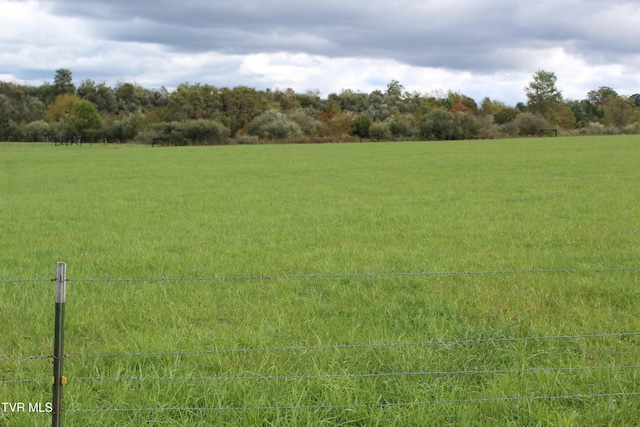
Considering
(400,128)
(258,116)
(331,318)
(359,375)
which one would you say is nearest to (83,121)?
(258,116)

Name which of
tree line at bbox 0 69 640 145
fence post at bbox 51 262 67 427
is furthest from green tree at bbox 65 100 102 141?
fence post at bbox 51 262 67 427

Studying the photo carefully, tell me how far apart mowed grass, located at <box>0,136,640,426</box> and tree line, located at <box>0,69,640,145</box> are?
251 ft

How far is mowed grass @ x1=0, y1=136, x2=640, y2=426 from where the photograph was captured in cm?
458

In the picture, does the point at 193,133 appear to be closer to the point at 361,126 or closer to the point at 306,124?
the point at 306,124

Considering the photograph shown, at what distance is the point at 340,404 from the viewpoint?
15.0 ft

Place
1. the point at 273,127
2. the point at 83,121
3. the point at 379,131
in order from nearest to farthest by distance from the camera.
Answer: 1. the point at 273,127
2. the point at 379,131
3. the point at 83,121

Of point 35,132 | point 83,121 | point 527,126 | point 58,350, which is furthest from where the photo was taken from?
point 35,132

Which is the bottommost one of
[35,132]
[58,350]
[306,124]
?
[58,350]

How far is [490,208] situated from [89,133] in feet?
298

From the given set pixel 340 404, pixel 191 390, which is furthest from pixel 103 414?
pixel 340 404

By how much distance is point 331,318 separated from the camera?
6.44m

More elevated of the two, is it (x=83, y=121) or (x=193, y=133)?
(x=83, y=121)

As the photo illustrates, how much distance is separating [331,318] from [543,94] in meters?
131

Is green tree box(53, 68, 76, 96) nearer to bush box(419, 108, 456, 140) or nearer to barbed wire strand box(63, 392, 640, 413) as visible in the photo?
bush box(419, 108, 456, 140)
